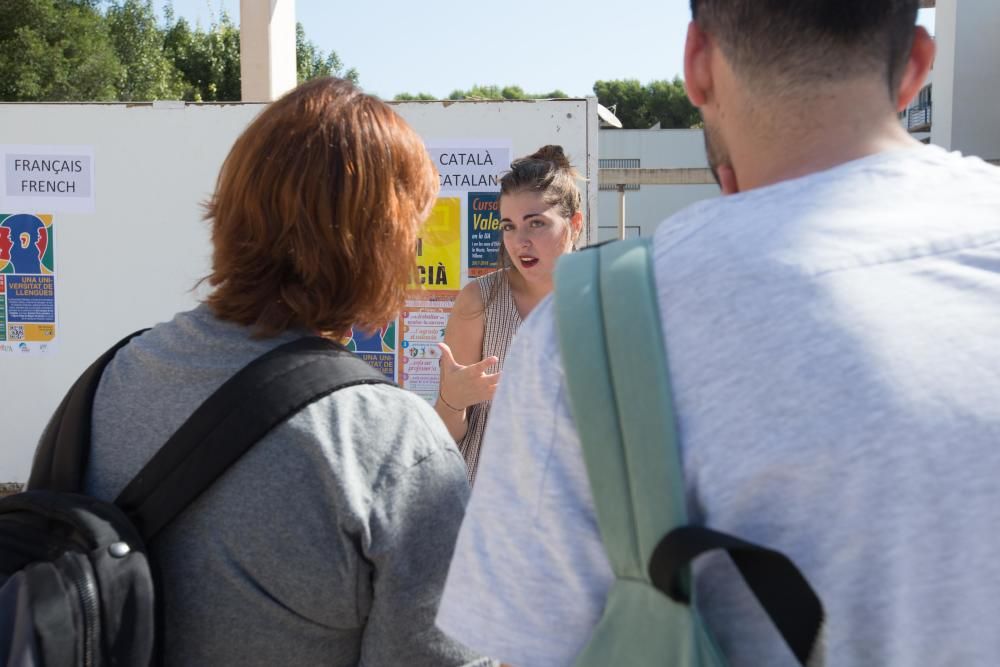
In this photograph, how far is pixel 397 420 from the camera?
1175 millimetres

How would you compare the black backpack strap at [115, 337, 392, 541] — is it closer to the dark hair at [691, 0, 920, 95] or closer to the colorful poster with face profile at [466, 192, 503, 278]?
the dark hair at [691, 0, 920, 95]

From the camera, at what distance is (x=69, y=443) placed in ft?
3.86

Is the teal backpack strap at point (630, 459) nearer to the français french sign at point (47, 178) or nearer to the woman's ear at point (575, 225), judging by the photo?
the woman's ear at point (575, 225)

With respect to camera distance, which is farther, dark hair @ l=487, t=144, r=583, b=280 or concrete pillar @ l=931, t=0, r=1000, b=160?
concrete pillar @ l=931, t=0, r=1000, b=160

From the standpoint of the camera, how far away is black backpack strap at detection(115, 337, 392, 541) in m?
1.09

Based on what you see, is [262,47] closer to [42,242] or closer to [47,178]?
[47,178]

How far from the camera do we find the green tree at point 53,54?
1941 cm

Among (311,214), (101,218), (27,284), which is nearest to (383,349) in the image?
(101,218)

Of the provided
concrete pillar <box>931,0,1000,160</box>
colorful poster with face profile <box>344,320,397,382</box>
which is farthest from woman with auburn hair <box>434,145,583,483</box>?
concrete pillar <box>931,0,1000,160</box>

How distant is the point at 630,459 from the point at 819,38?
437 mm

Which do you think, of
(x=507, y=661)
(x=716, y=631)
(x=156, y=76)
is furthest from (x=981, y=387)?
(x=156, y=76)

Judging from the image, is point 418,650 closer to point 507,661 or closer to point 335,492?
point 335,492

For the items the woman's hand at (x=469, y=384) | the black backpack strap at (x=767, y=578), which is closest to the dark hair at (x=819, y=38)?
the black backpack strap at (x=767, y=578)

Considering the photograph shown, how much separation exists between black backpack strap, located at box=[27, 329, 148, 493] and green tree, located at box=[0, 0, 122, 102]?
21152 mm
